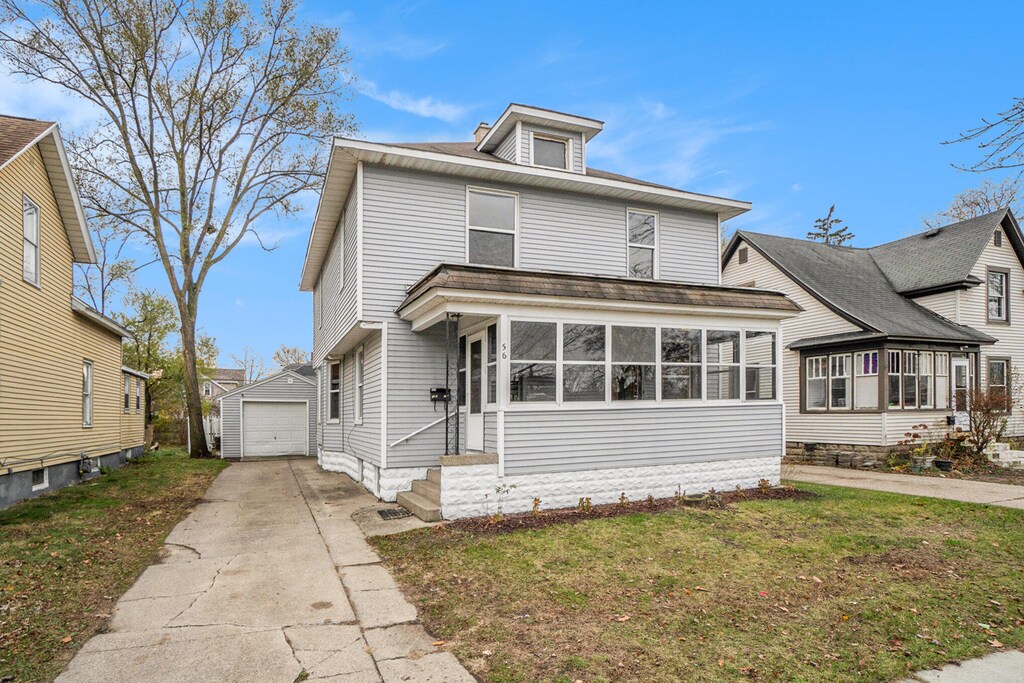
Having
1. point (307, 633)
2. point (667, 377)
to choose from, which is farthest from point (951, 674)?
point (667, 377)

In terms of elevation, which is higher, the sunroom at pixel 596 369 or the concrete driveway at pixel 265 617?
the sunroom at pixel 596 369

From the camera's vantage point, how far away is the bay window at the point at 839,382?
16812 mm

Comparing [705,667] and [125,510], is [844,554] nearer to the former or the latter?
[705,667]

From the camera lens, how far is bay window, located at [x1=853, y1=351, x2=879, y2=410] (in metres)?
16.1

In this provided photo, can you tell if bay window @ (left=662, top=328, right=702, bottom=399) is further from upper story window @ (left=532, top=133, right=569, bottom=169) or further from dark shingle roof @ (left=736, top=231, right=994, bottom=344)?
dark shingle roof @ (left=736, top=231, right=994, bottom=344)

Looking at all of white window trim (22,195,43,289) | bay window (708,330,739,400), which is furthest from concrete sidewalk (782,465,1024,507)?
white window trim (22,195,43,289)

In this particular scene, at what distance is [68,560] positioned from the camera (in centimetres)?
658

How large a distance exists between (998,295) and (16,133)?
25644 mm

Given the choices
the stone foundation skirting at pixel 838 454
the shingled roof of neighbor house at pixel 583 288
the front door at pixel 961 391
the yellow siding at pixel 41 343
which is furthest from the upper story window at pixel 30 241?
the front door at pixel 961 391

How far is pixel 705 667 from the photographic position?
4.21 m

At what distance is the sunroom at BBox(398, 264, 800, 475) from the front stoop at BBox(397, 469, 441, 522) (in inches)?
29.4

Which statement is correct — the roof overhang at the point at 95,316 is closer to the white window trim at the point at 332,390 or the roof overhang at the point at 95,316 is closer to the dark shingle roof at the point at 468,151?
the white window trim at the point at 332,390

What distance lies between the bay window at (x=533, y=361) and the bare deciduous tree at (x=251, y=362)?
50.8 m

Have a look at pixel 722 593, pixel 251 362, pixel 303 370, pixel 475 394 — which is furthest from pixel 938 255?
pixel 251 362
